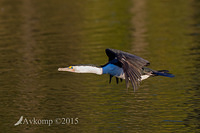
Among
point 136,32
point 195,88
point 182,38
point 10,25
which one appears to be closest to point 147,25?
point 136,32

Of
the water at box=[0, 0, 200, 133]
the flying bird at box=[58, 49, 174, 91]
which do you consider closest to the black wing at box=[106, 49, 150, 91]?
the flying bird at box=[58, 49, 174, 91]

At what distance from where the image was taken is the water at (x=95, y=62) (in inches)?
368

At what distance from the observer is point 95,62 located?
14.0 metres

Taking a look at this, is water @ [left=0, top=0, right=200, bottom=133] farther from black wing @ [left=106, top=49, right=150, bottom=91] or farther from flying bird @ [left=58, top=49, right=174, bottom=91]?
black wing @ [left=106, top=49, right=150, bottom=91]

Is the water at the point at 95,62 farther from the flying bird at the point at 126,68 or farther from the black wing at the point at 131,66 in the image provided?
the black wing at the point at 131,66

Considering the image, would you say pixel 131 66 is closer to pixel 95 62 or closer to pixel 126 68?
pixel 126 68

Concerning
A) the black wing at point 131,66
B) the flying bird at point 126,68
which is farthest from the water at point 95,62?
the black wing at point 131,66

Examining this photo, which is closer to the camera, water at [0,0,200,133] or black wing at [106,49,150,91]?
black wing at [106,49,150,91]

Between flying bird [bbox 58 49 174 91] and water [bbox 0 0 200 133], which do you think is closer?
flying bird [bbox 58 49 174 91]

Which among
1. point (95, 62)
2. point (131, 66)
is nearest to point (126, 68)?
point (131, 66)

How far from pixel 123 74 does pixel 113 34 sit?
27.6ft

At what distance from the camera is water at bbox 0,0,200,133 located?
9.34 meters

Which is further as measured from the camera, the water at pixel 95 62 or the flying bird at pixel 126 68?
the water at pixel 95 62

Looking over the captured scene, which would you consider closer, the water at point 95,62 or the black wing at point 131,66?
the black wing at point 131,66
